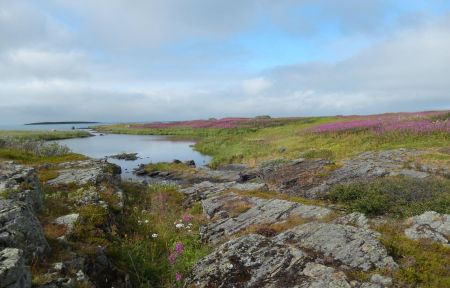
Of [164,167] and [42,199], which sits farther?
[164,167]

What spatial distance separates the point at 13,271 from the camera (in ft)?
20.2

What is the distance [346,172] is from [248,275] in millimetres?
14965

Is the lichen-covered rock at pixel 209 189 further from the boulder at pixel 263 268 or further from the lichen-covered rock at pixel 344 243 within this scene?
the boulder at pixel 263 268

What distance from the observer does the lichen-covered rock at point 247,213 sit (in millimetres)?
13157

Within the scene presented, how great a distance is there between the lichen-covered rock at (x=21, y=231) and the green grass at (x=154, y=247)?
2.05 m

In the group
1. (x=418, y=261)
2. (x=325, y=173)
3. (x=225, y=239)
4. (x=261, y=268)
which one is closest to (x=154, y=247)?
(x=225, y=239)

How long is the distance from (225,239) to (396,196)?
7.77 meters

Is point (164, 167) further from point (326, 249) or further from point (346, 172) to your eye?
point (326, 249)

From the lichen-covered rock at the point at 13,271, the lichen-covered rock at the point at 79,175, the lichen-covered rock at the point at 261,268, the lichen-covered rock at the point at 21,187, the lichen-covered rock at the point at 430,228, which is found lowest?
the lichen-covered rock at the point at 261,268

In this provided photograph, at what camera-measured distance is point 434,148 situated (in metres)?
28.5

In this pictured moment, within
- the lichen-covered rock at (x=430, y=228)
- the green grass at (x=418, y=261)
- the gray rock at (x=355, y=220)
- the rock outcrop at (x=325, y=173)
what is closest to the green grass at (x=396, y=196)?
the rock outcrop at (x=325, y=173)

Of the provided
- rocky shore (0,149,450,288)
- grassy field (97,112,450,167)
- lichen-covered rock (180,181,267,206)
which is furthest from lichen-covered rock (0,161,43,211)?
grassy field (97,112,450,167)

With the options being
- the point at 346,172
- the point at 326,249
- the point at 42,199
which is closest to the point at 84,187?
the point at 42,199

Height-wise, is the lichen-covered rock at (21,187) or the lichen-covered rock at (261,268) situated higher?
the lichen-covered rock at (21,187)
